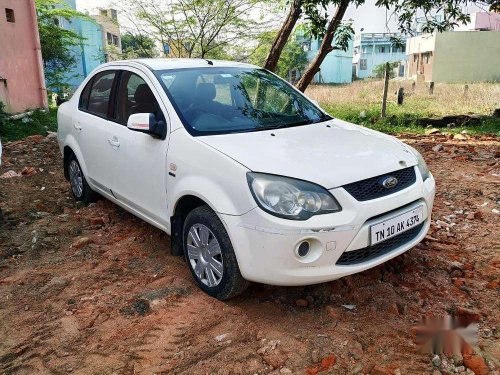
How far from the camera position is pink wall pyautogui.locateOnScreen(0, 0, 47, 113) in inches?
384

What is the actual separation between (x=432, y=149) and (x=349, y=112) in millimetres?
4475

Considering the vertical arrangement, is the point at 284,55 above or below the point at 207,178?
above

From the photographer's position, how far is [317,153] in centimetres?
282

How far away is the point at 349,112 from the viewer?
444 inches

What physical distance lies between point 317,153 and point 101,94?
2.42 m

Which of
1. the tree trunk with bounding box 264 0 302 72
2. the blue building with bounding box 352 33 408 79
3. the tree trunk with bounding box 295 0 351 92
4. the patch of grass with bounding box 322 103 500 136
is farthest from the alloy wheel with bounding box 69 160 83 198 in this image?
the blue building with bounding box 352 33 408 79

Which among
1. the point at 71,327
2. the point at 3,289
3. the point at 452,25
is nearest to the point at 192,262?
the point at 71,327

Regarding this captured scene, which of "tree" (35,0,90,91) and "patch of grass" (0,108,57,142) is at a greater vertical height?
"tree" (35,0,90,91)

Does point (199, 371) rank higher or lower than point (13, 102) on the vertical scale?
lower

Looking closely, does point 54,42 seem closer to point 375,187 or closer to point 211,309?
point 211,309

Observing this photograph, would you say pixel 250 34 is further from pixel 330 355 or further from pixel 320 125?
pixel 330 355

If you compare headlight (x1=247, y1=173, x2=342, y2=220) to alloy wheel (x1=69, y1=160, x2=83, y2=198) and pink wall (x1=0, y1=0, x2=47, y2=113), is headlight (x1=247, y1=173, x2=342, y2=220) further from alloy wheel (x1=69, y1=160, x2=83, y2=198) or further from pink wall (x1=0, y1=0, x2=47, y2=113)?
pink wall (x1=0, y1=0, x2=47, y2=113)

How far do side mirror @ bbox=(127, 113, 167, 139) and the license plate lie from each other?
62.6 inches

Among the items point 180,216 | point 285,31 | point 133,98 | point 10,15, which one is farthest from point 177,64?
point 10,15
